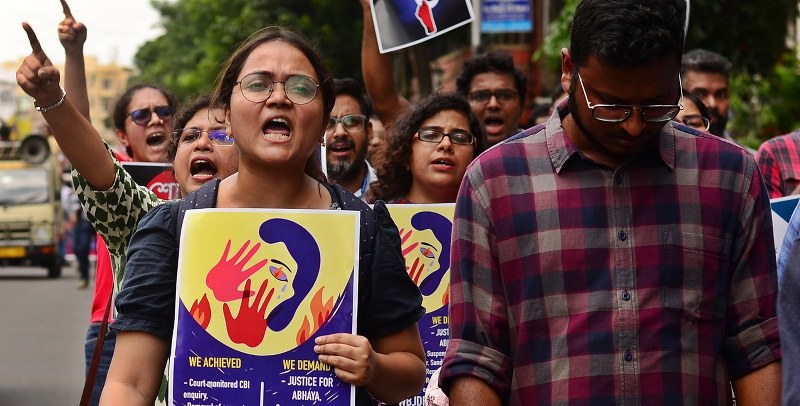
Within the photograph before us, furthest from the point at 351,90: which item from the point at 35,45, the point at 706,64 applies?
the point at 35,45


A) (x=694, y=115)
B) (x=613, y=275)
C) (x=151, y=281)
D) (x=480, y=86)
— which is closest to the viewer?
(x=613, y=275)

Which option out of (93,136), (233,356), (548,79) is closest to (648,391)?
(233,356)

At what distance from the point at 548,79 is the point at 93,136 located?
27462 mm

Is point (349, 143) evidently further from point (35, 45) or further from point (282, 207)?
point (282, 207)

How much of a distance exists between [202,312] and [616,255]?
100cm

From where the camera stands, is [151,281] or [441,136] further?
[441,136]

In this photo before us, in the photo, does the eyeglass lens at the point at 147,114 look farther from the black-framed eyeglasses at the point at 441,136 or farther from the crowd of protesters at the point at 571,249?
the crowd of protesters at the point at 571,249

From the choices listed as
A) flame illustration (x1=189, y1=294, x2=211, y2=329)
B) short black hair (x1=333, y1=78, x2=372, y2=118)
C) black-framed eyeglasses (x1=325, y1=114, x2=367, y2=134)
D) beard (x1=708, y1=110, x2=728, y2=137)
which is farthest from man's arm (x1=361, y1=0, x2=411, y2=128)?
flame illustration (x1=189, y1=294, x2=211, y2=329)

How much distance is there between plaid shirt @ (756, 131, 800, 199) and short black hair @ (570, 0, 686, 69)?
2.79 meters

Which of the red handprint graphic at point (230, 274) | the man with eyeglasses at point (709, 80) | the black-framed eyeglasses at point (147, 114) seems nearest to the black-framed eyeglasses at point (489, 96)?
the man with eyeglasses at point (709, 80)

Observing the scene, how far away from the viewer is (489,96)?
7539 mm

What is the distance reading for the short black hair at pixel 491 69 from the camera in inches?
303

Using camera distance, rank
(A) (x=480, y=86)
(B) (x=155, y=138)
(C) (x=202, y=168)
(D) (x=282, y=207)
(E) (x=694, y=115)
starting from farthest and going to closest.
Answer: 1. (A) (x=480, y=86)
2. (B) (x=155, y=138)
3. (E) (x=694, y=115)
4. (C) (x=202, y=168)
5. (D) (x=282, y=207)

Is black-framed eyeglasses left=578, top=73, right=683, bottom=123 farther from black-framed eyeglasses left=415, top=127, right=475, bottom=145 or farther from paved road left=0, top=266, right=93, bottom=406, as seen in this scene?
paved road left=0, top=266, right=93, bottom=406
